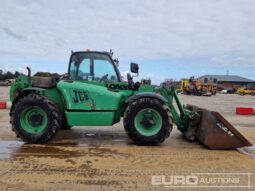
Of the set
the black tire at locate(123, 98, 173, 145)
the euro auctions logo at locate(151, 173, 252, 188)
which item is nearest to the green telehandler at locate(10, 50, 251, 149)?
the black tire at locate(123, 98, 173, 145)

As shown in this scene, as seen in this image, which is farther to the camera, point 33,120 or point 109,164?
point 33,120

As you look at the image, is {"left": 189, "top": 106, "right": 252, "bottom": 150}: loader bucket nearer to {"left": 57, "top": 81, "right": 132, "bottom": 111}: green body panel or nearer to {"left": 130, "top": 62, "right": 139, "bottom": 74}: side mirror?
{"left": 130, "top": 62, "right": 139, "bottom": 74}: side mirror

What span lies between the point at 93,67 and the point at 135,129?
2.01 metres

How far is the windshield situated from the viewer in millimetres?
8966

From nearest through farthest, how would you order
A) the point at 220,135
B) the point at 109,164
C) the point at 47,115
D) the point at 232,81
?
the point at 109,164
the point at 220,135
the point at 47,115
the point at 232,81

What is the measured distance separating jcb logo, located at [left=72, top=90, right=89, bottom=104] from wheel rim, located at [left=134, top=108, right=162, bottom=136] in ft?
4.39

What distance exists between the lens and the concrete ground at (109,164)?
17.4 ft

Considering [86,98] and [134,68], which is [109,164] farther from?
[134,68]

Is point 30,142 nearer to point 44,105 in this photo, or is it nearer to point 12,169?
point 44,105

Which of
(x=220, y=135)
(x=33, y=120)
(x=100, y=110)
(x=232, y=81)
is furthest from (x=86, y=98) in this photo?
(x=232, y=81)

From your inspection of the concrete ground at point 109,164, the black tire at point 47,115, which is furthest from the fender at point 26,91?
the concrete ground at point 109,164

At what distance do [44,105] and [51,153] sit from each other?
4.68 feet

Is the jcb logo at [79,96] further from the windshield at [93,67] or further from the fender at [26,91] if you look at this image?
the fender at [26,91]

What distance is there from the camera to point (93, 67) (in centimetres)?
898
